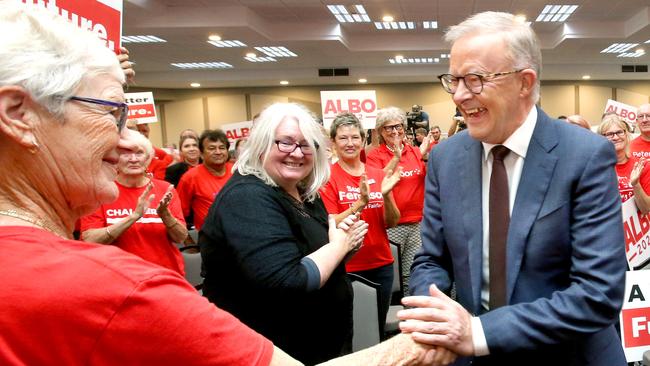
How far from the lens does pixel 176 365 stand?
0.67 metres

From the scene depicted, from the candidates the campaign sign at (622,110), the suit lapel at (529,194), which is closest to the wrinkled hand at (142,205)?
the suit lapel at (529,194)

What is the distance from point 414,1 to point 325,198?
20.8 feet

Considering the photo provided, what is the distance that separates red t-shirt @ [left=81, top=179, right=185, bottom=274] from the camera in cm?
244

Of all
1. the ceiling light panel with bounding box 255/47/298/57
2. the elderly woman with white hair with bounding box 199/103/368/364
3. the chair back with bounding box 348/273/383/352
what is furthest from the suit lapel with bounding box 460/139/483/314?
the ceiling light panel with bounding box 255/47/298/57

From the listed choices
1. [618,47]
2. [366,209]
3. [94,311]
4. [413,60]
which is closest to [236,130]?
[366,209]

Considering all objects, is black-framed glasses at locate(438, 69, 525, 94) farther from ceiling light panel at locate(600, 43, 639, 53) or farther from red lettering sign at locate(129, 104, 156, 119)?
ceiling light panel at locate(600, 43, 639, 53)

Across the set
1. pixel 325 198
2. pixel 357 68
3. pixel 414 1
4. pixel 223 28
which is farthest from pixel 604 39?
pixel 325 198

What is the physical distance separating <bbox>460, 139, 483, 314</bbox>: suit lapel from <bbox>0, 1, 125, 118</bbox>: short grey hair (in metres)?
0.96

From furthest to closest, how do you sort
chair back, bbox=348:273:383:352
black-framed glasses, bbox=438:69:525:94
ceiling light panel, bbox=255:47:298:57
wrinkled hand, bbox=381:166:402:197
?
ceiling light panel, bbox=255:47:298:57, wrinkled hand, bbox=381:166:402:197, chair back, bbox=348:273:383:352, black-framed glasses, bbox=438:69:525:94

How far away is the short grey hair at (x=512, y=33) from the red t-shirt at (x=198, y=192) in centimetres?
281

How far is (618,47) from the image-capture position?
37.5 ft

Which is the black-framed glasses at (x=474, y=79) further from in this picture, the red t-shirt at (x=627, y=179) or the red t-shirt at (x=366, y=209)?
the red t-shirt at (x=627, y=179)

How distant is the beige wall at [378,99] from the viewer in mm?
15469

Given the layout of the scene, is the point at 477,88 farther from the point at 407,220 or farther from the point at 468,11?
the point at 468,11
